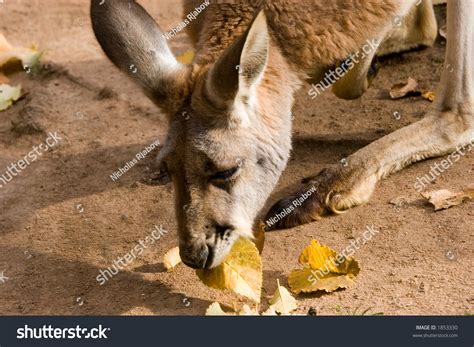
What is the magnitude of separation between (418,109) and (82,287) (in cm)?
280

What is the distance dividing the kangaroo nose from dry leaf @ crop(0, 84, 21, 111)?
314 cm

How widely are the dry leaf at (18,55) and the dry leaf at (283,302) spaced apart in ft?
12.8

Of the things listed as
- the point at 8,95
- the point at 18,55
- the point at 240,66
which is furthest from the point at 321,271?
the point at 18,55

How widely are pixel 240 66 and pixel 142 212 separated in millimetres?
1689

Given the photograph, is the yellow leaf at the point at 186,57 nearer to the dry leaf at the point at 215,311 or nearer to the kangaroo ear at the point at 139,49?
the kangaroo ear at the point at 139,49

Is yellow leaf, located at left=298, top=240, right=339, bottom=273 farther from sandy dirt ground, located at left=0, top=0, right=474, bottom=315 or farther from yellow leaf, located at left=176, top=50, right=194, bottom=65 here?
yellow leaf, located at left=176, top=50, right=194, bottom=65

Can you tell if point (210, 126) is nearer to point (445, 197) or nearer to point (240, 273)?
point (240, 273)

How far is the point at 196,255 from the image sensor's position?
462 cm

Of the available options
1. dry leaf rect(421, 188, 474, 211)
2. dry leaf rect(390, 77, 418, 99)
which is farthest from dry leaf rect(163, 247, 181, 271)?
dry leaf rect(390, 77, 418, 99)

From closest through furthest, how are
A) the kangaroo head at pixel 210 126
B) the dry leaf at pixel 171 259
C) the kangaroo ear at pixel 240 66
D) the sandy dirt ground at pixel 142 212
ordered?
the kangaroo ear at pixel 240 66 < the kangaroo head at pixel 210 126 < the sandy dirt ground at pixel 142 212 < the dry leaf at pixel 171 259

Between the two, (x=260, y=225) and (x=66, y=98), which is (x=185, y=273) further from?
(x=66, y=98)

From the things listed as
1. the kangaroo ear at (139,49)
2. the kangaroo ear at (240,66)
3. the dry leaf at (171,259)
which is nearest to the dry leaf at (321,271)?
A: the dry leaf at (171,259)

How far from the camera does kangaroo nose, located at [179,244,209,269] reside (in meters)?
4.62

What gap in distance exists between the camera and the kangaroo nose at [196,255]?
462 cm
